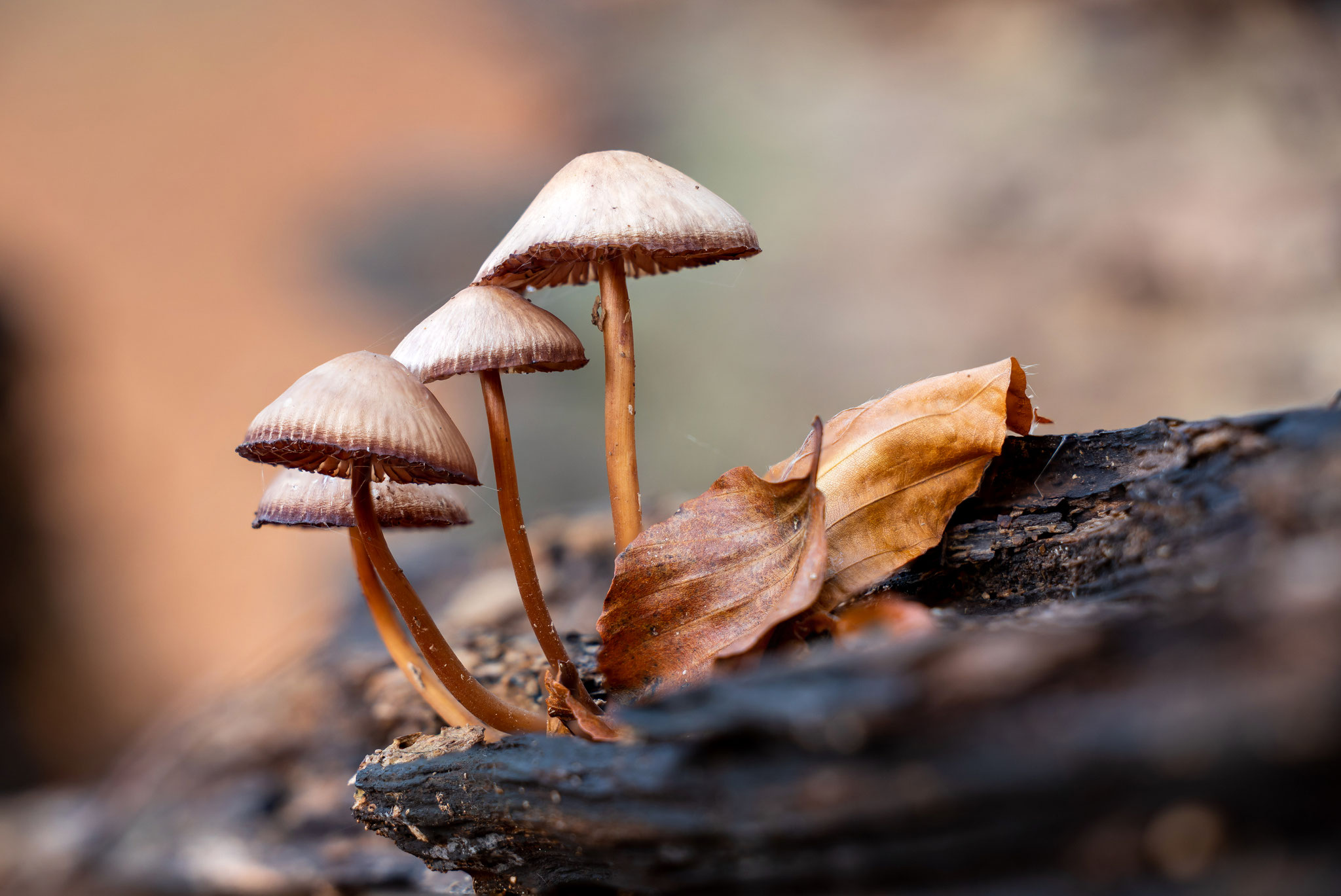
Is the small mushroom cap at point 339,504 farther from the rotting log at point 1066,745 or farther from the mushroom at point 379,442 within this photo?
the rotting log at point 1066,745

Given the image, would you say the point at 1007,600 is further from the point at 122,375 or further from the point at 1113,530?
the point at 122,375

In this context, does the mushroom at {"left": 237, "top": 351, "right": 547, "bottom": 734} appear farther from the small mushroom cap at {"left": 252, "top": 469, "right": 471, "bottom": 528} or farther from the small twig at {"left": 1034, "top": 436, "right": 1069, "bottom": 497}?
the small twig at {"left": 1034, "top": 436, "right": 1069, "bottom": 497}

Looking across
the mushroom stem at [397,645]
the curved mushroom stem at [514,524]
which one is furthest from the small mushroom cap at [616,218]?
the mushroom stem at [397,645]

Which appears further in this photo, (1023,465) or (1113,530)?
(1023,465)

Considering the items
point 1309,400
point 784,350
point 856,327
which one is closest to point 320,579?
point 784,350

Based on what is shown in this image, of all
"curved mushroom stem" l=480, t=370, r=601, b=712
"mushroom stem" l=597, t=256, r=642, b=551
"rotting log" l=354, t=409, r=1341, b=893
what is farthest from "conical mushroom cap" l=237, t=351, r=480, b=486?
"rotting log" l=354, t=409, r=1341, b=893
